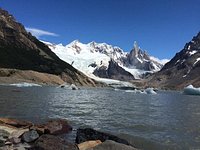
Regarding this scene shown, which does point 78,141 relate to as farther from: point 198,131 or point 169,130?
point 198,131

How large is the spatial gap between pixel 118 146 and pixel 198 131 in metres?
20.9

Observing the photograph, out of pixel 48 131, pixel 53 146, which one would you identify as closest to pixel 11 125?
pixel 48 131

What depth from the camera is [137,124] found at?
131 ft

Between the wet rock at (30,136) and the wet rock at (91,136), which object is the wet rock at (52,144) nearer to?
the wet rock at (30,136)

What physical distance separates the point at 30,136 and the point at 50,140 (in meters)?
3.19

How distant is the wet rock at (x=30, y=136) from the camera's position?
23688 mm

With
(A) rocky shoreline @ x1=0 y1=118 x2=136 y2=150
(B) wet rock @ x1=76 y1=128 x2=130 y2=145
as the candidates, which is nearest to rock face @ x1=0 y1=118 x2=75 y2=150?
(A) rocky shoreline @ x1=0 y1=118 x2=136 y2=150

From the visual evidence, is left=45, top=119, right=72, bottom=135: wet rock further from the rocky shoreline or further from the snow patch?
the snow patch

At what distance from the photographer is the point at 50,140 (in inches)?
840

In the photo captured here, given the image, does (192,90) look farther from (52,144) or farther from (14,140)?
(52,144)

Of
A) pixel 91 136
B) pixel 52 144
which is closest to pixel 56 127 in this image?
pixel 91 136

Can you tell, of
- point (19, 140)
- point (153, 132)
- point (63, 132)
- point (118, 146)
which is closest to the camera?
point (118, 146)

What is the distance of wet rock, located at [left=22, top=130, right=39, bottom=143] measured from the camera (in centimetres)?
2369

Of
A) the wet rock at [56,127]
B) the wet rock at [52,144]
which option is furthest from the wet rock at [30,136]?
the wet rock at [56,127]
